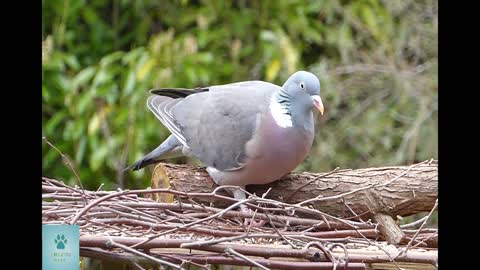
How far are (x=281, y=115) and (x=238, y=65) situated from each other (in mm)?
1130

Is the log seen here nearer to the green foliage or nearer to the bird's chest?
the bird's chest

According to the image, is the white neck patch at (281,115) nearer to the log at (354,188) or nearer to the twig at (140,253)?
the log at (354,188)

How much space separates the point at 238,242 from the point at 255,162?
39cm

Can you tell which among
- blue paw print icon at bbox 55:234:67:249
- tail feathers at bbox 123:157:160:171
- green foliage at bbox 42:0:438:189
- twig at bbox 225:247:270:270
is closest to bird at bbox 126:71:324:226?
tail feathers at bbox 123:157:160:171

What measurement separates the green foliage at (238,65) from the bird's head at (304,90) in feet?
3.01

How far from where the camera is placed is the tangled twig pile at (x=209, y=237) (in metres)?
1.38

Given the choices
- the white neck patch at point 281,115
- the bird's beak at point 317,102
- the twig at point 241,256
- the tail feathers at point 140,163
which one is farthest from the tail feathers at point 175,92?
the twig at point 241,256

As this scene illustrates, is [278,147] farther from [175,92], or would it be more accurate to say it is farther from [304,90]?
[175,92]

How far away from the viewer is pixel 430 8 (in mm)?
3014

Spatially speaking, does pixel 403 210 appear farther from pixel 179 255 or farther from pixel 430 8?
pixel 430 8

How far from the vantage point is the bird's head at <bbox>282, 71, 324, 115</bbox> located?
180 cm

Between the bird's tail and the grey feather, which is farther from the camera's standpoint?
the bird's tail

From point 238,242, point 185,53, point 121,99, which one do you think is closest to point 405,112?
point 185,53

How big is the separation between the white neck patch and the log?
14 centimetres
